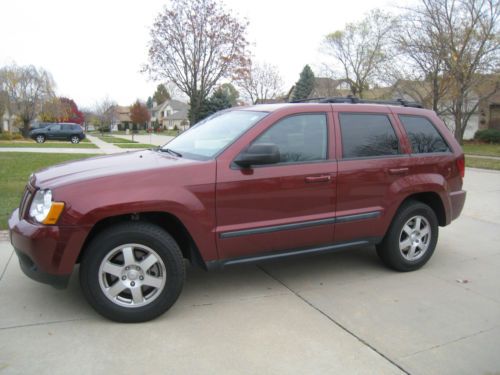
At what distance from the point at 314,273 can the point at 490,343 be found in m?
1.79

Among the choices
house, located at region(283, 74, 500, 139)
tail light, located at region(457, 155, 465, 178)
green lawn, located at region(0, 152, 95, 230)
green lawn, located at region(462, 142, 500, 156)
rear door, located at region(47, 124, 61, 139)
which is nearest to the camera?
tail light, located at region(457, 155, 465, 178)

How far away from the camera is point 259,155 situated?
354 cm

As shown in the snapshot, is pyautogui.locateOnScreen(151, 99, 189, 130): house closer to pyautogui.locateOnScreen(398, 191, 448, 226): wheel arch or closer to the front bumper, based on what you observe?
pyautogui.locateOnScreen(398, 191, 448, 226): wheel arch

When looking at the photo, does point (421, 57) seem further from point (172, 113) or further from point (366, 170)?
point (172, 113)

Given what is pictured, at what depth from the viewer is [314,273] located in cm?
460

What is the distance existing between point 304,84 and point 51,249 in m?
61.2

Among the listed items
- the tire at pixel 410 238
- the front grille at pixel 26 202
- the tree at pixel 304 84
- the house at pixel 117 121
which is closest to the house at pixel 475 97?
the tire at pixel 410 238

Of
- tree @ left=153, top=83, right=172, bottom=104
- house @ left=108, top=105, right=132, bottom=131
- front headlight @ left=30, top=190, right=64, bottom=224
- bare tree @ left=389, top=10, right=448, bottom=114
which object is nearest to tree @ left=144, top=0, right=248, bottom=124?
bare tree @ left=389, top=10, right=448, bottom=114

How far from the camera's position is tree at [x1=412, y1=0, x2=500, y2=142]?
24.2 metres

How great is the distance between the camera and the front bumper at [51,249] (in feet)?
10.3

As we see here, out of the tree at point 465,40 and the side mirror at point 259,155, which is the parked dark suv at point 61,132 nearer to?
the tree at point 465,40

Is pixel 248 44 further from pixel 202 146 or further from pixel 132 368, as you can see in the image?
pixel 132 368

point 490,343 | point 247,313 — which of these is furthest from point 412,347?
point 247,313

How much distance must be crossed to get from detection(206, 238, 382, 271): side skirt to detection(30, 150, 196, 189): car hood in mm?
905
